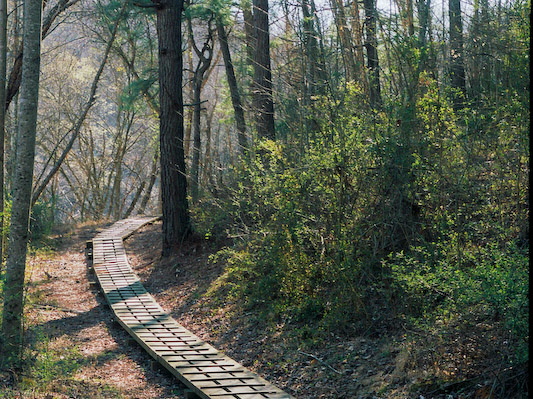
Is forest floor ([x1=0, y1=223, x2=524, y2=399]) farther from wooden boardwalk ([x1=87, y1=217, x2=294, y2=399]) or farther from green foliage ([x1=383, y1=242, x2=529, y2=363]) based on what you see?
green foliage ([x1=383, y1=242, x2=529, y2=363])

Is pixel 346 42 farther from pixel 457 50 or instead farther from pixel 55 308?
pixel 55 308

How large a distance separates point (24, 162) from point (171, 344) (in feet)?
9.30

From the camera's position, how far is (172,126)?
1270cm

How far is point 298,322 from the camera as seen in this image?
313 inches

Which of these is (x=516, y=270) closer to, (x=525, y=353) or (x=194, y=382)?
(x=525, y=353)

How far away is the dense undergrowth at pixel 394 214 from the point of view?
239 inches

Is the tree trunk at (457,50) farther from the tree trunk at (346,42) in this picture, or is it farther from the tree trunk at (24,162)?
the tree trunk at (24,162)

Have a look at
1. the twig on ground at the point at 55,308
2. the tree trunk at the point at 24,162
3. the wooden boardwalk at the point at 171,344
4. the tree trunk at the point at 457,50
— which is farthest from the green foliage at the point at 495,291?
the twig on ground at the point at 55,308

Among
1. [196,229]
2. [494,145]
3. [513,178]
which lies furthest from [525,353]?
[196,229]

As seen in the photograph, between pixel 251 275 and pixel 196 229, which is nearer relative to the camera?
pixel 251 275

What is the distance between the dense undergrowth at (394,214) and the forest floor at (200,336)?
0.82 feet

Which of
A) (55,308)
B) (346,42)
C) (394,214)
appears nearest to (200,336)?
(55,308)

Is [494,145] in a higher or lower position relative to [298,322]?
higher

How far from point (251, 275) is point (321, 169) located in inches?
103
